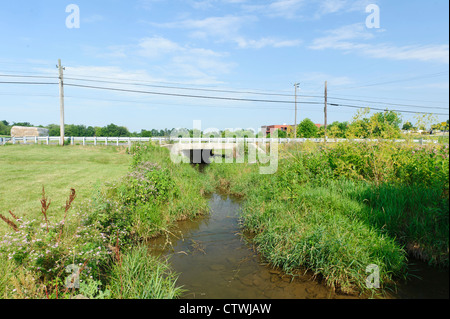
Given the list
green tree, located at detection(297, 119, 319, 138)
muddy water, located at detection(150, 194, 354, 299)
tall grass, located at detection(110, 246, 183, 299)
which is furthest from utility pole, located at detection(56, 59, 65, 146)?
green tree, located at detection(297, 119, 319, 138)

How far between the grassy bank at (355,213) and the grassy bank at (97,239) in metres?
2.71

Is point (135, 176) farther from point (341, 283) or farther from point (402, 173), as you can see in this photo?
point (402, 173)

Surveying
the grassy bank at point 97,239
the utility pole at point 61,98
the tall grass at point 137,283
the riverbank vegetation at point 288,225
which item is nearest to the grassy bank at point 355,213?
the riverbank vegetation at point 288,225

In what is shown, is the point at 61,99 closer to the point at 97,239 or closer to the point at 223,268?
the point at 97,239

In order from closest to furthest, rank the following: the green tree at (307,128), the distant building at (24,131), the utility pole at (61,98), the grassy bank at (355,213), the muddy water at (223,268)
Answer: the muddy water at (223,268)
the grassy bank at (355,213)
the utility pole at (61,98)
the distant building at (24,131)
the green tree at (307,128)

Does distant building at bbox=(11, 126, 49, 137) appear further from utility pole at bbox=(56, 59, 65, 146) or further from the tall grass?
the tall grass

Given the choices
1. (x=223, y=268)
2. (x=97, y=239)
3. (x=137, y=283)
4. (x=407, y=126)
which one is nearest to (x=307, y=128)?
(x=407, y=126)

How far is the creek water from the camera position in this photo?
4.65 meters

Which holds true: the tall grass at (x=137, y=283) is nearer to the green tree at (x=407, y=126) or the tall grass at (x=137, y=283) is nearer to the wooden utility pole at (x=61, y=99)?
the green tree at (x=407, y=126)

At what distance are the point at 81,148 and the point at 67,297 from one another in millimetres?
23143

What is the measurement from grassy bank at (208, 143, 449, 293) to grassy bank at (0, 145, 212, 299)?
271 centimetres

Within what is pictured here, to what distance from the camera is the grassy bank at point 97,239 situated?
3.86 metres

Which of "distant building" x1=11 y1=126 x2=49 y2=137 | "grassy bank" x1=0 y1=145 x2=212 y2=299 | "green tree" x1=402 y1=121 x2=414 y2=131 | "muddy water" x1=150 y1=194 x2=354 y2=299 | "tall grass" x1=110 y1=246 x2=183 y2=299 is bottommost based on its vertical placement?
"muddy water" x1=150 y1=194 x2=354 y2=299
